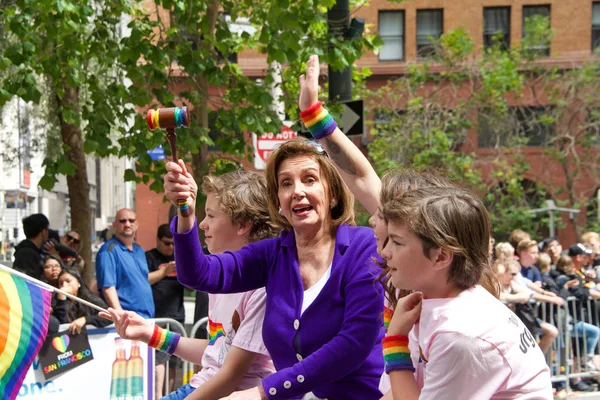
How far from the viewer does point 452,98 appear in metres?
27.3

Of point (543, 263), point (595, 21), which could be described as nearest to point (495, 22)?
point (595, 21)

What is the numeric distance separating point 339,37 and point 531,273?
3.83 meters

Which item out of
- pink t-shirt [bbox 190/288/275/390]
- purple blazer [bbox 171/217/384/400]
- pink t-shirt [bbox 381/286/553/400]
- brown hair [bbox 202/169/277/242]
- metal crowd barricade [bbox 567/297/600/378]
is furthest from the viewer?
metal crowd barricade [bbox 567/297/600/378]

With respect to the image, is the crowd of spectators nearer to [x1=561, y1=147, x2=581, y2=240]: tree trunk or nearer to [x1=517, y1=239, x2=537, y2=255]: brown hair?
[x1=517, y1=239, x2=537, y2=255]: brown hair

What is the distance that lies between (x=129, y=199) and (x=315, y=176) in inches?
2029

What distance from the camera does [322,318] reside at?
338cm

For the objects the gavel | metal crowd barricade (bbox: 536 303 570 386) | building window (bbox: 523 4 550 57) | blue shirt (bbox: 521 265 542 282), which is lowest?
metal crowd barricade (bbox: 536 303 570 386)

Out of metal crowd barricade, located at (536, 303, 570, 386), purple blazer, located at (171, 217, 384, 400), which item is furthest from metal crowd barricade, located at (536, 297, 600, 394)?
purple blazer, located at (171, 217, 384, 400)

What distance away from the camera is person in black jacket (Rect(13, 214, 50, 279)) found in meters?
9.04

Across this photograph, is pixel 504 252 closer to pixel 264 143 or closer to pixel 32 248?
pixel 264 143

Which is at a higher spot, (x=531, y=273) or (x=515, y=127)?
(x=515, y=127)

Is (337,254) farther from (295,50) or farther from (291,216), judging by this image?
(295,50)

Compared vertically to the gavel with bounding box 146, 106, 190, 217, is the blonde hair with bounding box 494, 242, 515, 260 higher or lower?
lower

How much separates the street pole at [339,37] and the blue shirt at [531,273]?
3.18 m
